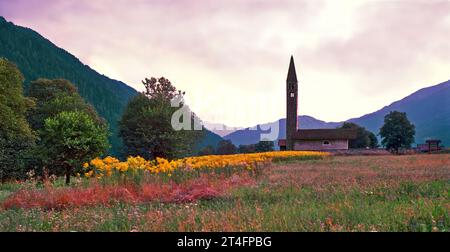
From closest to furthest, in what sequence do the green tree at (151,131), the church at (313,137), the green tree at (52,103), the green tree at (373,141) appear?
the green tree at (52,103) < the green tree at (151,131) < the church at (313,137) < the green tree at (373,141)

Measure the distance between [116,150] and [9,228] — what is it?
149 ft

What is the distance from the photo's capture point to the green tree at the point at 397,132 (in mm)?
80938

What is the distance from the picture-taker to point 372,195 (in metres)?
9.75

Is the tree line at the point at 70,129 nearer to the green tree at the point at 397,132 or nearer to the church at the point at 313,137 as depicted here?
the green tree at the point at 397,132

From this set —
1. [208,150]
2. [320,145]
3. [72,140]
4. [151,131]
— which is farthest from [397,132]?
[72,140]

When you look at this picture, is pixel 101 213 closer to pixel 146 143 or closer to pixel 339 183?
pixel 339 183

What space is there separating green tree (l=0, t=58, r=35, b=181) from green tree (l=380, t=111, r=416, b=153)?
62951 mm

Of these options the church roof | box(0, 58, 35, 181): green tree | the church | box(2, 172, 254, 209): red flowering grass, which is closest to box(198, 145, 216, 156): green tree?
the church

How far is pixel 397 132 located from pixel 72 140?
225 ft

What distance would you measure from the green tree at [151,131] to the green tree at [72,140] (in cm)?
2553

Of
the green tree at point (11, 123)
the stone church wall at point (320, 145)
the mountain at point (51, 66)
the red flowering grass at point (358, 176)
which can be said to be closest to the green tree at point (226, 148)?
the stone church wall at point (320, 145)

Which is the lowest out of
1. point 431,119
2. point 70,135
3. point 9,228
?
point 9,228

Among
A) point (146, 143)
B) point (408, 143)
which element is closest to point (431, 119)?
point (408, 143)

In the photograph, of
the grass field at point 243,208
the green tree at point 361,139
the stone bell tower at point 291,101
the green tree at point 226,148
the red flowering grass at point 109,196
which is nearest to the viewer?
the grass field at point 243,208
